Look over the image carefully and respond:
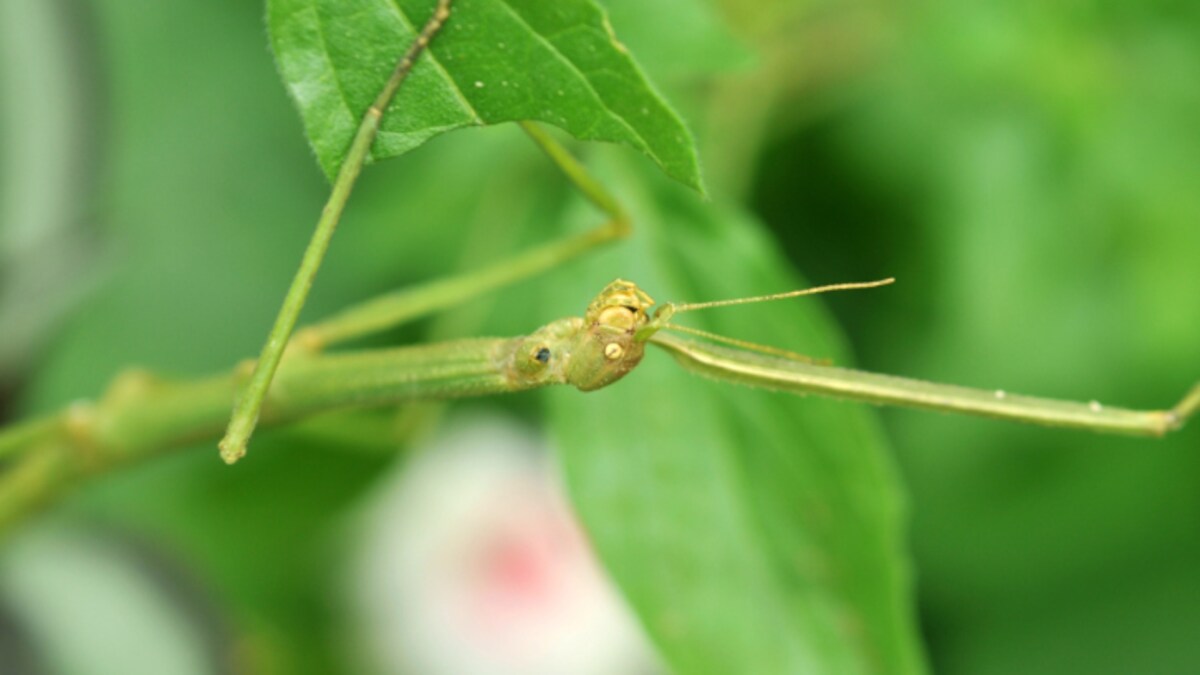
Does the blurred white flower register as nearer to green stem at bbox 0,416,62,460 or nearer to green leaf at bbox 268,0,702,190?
green stem at bbox 0,416,62,460

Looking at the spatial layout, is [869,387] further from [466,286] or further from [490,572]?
[490,572]

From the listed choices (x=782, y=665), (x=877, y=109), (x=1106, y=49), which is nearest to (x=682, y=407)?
(x=782, y=665)

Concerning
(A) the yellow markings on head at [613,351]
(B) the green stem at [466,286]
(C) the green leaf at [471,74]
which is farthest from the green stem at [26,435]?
(A) the yellow markings on head at [613,351]

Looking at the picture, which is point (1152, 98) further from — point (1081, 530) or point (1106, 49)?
point (1081, 530)

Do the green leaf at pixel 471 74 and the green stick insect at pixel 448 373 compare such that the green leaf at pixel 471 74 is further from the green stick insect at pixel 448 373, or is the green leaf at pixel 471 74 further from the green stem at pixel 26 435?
the green stem at pixel 26 435

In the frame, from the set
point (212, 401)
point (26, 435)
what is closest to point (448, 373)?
point (212, 401)

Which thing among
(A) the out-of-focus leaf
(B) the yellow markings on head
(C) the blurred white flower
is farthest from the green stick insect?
(C) the blurred white flower

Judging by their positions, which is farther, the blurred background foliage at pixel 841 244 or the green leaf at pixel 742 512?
the blurred background foliage at pixel 841 244
